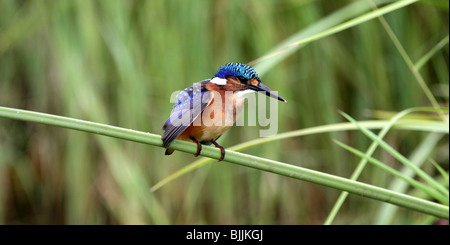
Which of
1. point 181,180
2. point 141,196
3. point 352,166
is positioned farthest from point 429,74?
point 141,196

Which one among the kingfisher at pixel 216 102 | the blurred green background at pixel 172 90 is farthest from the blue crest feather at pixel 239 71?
the blurred green background at pixel 172 90

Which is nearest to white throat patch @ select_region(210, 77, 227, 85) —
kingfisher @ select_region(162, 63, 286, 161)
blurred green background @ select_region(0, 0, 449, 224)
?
kingfisher @ select_region(162, 63, 286, 161)

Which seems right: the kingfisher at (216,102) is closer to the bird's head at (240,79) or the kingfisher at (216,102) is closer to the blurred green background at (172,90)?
the bird's head at (240,79)

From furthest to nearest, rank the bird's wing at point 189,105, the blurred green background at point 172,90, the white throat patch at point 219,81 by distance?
the blurred green background at point 172,90 → the white throat patch at point 219,81 → the bird's wing at point 189,105

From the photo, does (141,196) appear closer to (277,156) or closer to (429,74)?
(277,156)

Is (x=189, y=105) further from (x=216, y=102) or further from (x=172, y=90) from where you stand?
(x=172, y=90)
